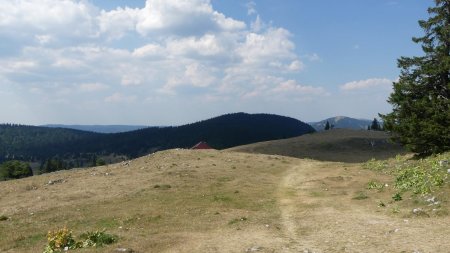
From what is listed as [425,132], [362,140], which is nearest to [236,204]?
[425,132]

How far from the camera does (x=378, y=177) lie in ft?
112

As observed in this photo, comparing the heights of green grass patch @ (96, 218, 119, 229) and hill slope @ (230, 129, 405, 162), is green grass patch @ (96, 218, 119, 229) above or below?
below

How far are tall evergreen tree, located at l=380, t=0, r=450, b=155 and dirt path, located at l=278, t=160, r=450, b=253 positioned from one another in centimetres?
1249

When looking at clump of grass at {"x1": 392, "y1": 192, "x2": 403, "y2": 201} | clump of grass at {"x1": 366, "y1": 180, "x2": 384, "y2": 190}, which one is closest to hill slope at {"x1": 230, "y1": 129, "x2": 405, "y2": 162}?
clump of grass at {"x1": 366, "y1": 180, "x2": 384, "y2": 190}

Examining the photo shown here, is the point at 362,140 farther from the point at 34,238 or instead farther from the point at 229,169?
the point at 34,238

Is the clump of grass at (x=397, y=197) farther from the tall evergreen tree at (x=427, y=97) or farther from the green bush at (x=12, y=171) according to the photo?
the green bush at (x=12, y=171)

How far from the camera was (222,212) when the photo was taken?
2542cm

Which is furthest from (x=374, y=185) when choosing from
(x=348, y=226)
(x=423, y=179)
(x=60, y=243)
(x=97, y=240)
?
(x=60, y=243)

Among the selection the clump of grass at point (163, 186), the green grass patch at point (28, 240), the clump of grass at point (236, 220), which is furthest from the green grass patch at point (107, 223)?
the clump of grass at point (163, 186)

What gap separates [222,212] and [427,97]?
89.6 ft

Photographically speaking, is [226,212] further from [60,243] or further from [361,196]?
[60,243]

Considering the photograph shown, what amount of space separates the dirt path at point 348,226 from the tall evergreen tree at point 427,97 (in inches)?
492

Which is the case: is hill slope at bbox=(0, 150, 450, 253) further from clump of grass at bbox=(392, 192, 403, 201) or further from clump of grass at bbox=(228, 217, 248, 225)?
clump of grass at bbox=(392, 192, 403, 201)

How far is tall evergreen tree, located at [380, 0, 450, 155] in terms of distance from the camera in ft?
130
